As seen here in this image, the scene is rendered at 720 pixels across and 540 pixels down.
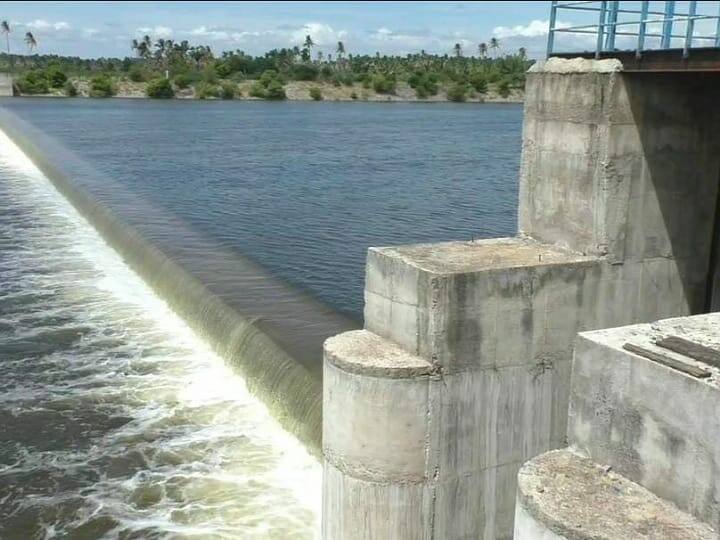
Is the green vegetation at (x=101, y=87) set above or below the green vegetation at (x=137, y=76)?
below

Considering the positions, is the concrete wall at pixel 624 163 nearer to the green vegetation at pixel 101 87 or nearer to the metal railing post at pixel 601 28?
→ the metal railing post at pixel 601 28

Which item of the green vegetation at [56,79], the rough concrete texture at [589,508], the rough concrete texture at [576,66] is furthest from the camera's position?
the green vegetation at [56,79]

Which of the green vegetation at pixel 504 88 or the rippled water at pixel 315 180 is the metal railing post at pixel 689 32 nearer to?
the rippled water at pixel 315 180

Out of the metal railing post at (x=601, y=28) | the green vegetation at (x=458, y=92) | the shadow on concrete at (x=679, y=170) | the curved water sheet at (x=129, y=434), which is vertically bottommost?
the curved water sheet at (x=129, y=434)

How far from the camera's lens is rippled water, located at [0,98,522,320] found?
2252 centimetres

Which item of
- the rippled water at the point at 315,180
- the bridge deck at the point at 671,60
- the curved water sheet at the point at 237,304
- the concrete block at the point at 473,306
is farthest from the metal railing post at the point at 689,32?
the rippled water at the point at 315,180

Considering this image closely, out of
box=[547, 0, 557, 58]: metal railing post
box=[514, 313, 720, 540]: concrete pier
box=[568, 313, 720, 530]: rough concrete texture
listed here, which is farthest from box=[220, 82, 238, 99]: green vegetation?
box=[514, 313, 720, 540]: concrete pier

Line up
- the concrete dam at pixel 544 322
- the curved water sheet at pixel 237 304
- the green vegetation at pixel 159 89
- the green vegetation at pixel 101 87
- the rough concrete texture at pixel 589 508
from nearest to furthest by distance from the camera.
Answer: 1. the rough concrete texture at pixel 589 508
2. the concrete dam at pixel 544 322
3. the curved water sheet at pixel 237 304
4. the green vegetation at pixel 101 87
5. the green vegetation at pixel 159 89

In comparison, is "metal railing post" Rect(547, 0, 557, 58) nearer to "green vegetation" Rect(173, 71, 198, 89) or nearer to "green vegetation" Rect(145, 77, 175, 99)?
"green vegetation" Rect(145, 77, 175, 99)

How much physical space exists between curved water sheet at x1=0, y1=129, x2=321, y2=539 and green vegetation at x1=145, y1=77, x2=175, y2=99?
288 feet

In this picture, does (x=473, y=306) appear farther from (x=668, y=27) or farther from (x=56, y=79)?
(x=56, y=79)

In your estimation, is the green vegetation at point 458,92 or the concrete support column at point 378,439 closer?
the concrete support column at point 378,439

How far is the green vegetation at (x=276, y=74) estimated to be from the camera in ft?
340

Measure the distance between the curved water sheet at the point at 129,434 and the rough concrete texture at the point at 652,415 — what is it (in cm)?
476
